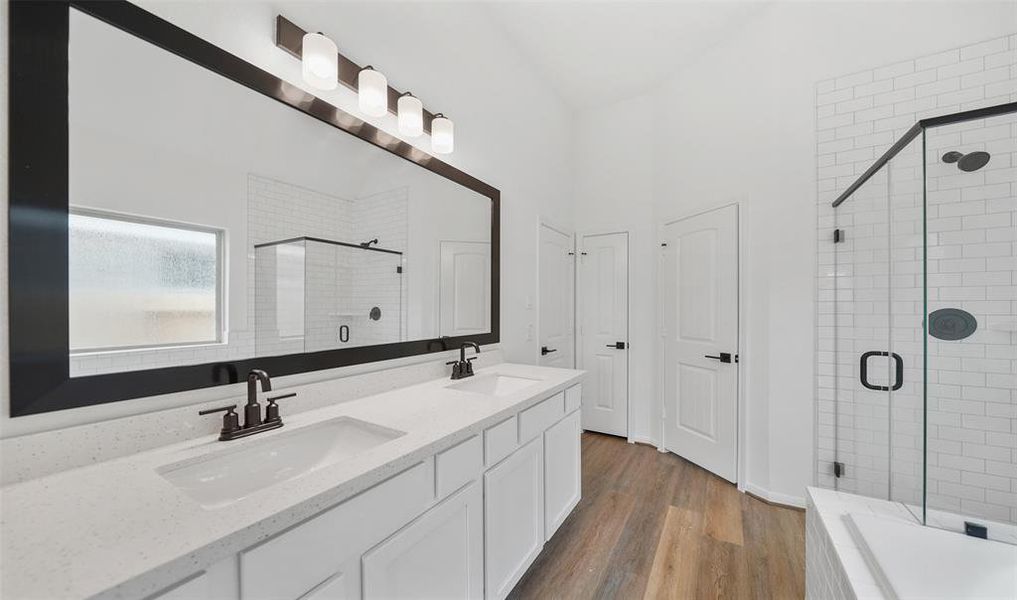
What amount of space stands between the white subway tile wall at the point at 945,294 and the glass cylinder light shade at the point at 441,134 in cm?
205

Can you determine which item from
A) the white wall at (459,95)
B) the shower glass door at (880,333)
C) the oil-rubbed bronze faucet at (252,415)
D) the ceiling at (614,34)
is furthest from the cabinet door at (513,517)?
the ceiling at (614,34)

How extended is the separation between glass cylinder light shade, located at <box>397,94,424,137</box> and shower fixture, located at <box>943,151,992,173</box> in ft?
7.60

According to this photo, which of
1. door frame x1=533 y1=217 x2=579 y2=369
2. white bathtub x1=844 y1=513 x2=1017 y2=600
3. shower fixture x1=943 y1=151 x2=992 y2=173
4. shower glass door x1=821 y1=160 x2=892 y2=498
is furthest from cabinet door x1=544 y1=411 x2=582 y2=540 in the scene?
shower fixture x1=943 y1=151 x2=992 y2=173

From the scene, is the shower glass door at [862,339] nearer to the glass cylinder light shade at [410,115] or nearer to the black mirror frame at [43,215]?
the glass cylinder light shade at [410,115]

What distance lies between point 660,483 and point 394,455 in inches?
93.6

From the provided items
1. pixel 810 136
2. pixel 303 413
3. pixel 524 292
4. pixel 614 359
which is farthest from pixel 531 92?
pixel 303 413

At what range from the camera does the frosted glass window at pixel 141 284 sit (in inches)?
35.2

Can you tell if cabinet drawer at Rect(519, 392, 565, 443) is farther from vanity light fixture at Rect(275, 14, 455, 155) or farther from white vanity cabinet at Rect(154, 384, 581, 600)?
vanity light fixture at Rect(275, 14, 455, 155)

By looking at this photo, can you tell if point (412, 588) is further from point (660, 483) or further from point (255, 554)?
point (660, 483)

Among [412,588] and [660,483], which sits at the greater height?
[412,588]

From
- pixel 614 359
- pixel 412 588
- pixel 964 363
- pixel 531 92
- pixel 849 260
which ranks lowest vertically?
pixel 412 588

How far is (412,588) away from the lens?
102 centimetres

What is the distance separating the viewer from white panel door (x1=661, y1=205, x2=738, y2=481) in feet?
8.73

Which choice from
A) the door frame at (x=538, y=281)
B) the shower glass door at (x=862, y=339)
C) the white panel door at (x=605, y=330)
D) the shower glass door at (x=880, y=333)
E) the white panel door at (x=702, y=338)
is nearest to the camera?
the shower glass door at (x=880, y=333)
